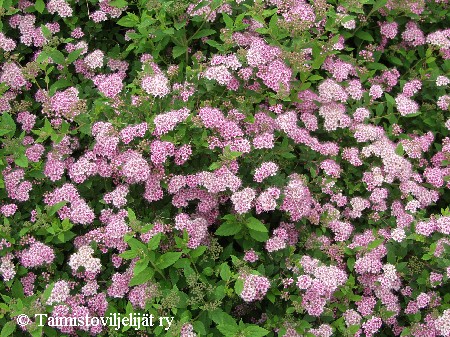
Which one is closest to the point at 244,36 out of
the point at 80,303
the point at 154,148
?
the point at 154,148

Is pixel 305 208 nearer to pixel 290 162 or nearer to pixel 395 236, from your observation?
pixel 290 162

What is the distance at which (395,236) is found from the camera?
348cm

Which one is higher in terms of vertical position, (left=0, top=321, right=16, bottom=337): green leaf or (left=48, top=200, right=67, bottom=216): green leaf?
(left=48, top=200, right=67, bottom=216): green leaf

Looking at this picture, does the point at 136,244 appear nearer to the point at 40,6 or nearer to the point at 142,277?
the point at 142,277

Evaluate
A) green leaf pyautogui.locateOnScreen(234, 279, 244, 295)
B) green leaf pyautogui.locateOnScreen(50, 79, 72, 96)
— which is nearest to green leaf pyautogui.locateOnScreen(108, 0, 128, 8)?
green leaf pyautogui.locateOnScreen(50, 79, 72, 96)

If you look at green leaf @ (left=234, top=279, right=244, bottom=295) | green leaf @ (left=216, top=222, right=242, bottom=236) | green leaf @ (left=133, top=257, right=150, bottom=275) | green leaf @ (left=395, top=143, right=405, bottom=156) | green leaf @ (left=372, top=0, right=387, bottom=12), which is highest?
green leaf @ (left=372, top=0, right=387, bottom=12)

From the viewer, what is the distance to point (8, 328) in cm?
305

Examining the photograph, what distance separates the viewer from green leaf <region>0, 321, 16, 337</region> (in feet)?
9.93

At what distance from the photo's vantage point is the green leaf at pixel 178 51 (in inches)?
153

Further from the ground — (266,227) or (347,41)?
(347,41)

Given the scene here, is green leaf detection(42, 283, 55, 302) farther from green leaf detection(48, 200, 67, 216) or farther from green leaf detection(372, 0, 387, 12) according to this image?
green leaf detection(372, 0, 387, 12)

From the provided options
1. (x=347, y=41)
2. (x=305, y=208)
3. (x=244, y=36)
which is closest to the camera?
(x=305, y=208)

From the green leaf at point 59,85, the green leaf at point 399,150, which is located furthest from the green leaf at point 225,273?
the green leaf at point 59,85

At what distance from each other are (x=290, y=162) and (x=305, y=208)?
0.41 meters
